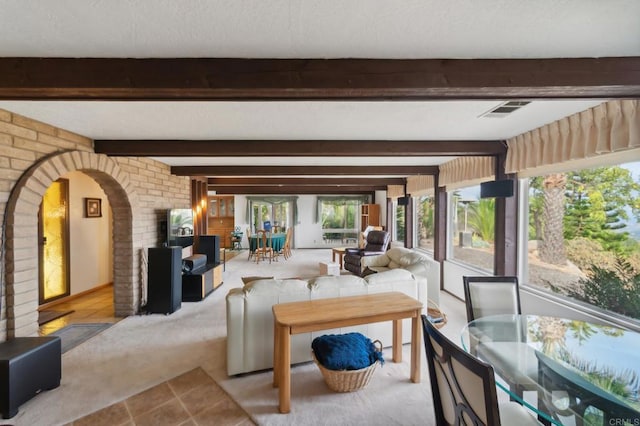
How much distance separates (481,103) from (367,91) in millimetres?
1166

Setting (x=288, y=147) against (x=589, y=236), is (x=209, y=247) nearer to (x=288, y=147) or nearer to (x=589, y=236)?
(x=288, y=147)

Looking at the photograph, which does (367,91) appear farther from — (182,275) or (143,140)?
(182,275)

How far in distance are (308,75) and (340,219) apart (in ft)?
31.0

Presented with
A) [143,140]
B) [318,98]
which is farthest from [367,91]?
[143,140]

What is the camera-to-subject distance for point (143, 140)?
10.6 feet

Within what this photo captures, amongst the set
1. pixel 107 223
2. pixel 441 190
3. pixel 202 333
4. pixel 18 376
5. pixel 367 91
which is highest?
pixel 367 91

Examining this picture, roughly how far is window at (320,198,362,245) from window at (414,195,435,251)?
395 centimetres

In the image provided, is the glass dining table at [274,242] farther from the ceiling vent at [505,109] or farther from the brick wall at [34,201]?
the ceiling vent at [505,109]

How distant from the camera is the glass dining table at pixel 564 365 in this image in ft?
4.09

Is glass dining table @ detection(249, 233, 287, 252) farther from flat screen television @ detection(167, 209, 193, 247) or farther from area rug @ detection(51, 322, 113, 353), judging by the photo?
area rug @ detection(51, 322, 113, 353)

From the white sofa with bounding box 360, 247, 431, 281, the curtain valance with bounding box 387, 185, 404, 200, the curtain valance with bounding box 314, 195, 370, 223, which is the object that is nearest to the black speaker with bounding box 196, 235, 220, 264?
the white sofa with bounding box 360, 247, 431, 281

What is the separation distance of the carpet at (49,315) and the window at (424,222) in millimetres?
6871

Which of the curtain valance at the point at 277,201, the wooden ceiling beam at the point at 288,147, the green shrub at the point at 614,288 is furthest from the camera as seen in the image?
the curtain valance at the point at 277,201

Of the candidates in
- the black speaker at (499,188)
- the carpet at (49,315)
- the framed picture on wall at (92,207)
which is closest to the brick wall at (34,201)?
the carpet at (49,315)
